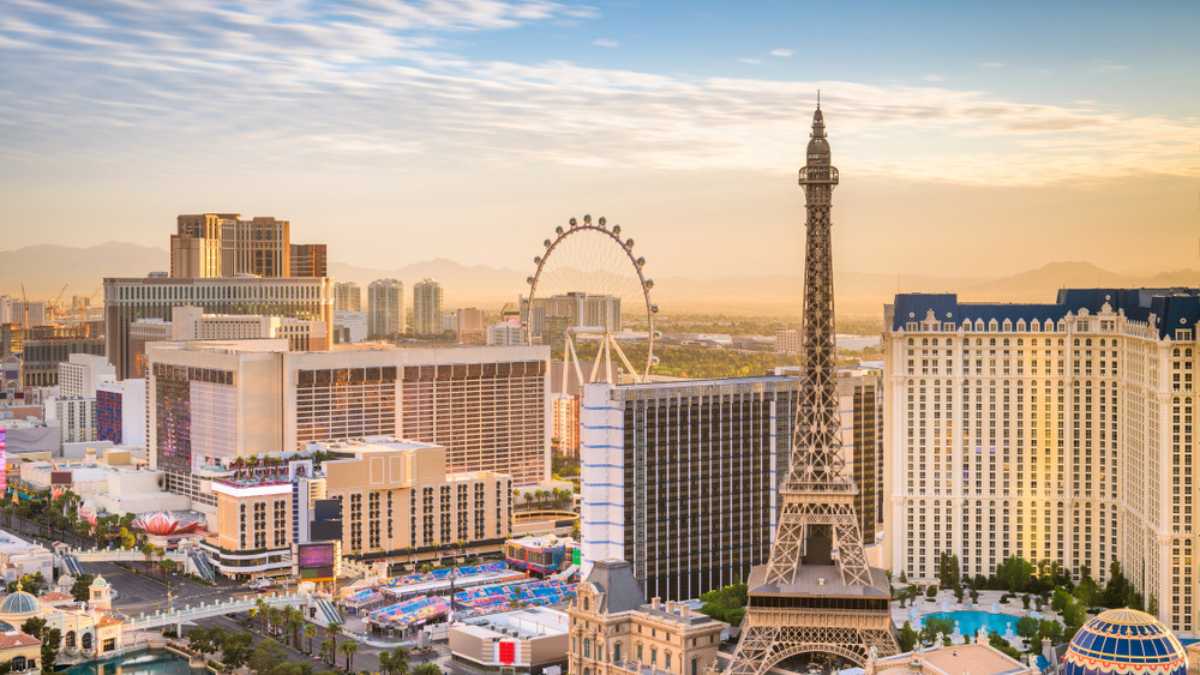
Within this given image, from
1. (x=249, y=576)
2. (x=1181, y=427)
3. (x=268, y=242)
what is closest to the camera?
(x=1181, y=427)

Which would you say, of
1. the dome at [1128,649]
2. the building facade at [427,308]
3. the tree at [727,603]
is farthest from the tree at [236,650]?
the building facade at [427,308]

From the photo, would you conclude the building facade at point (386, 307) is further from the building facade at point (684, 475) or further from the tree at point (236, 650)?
the tree at point (236, 650)

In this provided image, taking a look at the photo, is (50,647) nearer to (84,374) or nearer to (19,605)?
(19,605)

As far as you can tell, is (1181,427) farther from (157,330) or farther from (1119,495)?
(157,330)

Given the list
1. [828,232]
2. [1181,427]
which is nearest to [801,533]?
[828,232]

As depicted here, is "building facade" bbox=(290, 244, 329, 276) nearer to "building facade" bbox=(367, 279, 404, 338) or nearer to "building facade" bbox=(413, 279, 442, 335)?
"building facade" bbox=(367, 279, 404, 338)

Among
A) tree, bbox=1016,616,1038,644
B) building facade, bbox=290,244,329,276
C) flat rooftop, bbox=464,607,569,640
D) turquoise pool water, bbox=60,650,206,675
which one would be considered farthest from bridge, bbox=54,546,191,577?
building facade, bbox=290,244,329,276
